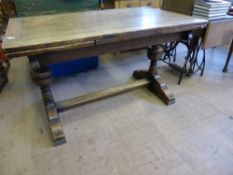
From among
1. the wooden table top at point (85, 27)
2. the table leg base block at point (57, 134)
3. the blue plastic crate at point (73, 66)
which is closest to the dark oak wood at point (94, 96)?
the table leg base block at point (57, 134)

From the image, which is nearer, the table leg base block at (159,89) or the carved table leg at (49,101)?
the carved table leg at (49,101)

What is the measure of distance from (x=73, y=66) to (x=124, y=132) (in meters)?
1.25

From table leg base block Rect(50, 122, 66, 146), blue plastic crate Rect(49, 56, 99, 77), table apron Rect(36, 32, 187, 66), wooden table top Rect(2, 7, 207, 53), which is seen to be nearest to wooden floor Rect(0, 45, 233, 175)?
table leg base block Rect(50, 122, 66, 146)

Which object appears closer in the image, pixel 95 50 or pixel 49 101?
pixel 95 50

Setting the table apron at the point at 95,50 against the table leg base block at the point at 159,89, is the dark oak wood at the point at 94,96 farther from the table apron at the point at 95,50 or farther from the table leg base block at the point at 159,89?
the table apron at the point at 95,50

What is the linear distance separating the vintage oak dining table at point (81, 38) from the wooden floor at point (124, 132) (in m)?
0.14

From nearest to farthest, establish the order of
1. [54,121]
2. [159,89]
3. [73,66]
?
[54,121] < [159,89] < [73,66]

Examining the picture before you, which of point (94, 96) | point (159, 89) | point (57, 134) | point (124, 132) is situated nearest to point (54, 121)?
point (57, 134)

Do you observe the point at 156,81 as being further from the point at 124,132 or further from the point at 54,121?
the point at 54,121

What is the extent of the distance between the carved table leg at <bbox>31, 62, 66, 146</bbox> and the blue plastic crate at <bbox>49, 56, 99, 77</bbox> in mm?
846

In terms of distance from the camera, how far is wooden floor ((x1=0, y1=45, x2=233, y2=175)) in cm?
130

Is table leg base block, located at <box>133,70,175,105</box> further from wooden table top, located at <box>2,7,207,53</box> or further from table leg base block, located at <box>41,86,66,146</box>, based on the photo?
table leg base block, located at <box>41,86,66,146</box>

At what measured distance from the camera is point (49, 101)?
1.59 metres

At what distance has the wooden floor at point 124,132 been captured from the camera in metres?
1.30
